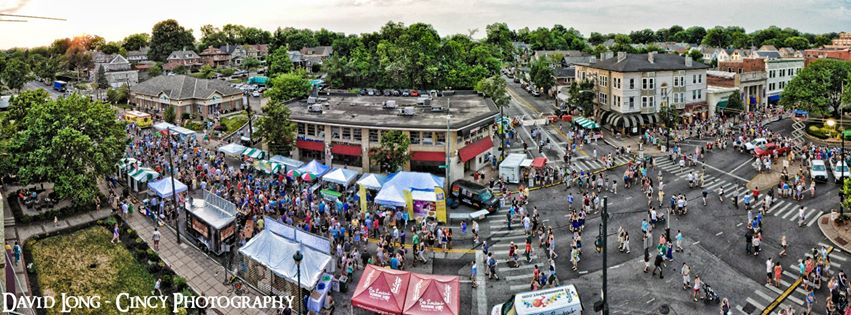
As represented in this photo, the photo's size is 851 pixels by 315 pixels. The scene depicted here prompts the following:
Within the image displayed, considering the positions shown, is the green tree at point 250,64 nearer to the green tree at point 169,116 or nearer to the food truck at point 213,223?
the green tree at point 169,116

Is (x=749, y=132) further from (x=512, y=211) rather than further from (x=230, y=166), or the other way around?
(x=230, y=166)

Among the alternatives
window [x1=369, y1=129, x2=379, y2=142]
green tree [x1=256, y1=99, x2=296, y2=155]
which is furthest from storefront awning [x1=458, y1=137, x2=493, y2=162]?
green tree [x1=256, y1=99, x2=296, y2=155]

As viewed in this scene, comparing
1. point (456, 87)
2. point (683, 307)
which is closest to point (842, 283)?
point (683, 307)

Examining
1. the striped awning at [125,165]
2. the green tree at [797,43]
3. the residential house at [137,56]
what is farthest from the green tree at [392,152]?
the green tree at [797,43]

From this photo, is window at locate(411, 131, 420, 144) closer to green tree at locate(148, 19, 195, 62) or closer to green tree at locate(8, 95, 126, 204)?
green tree at locate(8, 95, 126, 204)

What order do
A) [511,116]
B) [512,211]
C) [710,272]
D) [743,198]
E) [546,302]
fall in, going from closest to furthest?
[546,302]
[710,272]
[512,211]
[743,198]
[511,116]
